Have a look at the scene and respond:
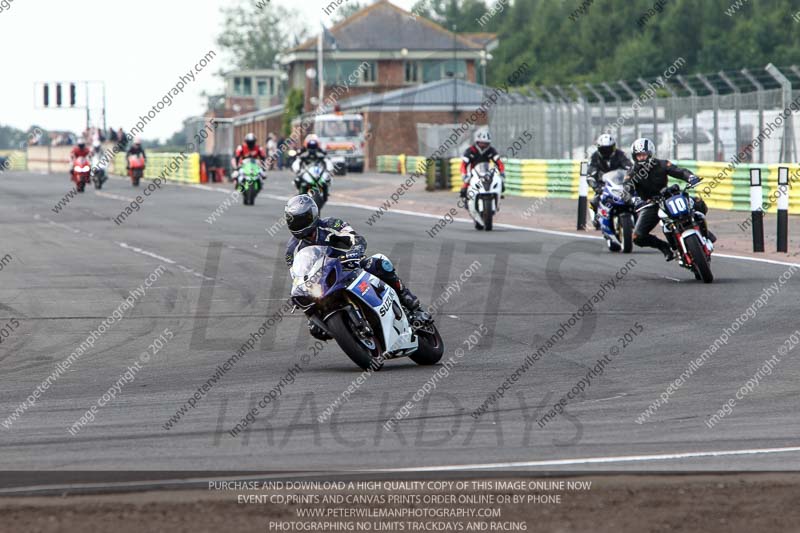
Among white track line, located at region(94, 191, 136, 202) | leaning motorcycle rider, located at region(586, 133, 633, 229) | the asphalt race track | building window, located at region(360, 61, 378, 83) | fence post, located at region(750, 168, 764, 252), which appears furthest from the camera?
building window, located at region(360, 61, 378, 83)

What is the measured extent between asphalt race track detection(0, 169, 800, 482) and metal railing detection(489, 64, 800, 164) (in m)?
8.19

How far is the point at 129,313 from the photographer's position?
1406 centimetres

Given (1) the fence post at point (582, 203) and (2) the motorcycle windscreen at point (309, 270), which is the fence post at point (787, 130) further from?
(2) the motorcycle windscreen at point (309, 270)

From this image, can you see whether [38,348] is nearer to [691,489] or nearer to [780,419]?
[780,419]

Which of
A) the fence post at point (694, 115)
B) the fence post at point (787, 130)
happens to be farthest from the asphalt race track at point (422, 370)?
the fence post at point (694, 115)

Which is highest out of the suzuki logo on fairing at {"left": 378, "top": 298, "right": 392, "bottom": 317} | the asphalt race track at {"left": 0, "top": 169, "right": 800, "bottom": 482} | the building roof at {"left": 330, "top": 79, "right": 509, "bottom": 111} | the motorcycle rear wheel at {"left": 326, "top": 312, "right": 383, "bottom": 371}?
the building roof at {"left": 330, "top": 79, "right": 509, "bottom": 111}

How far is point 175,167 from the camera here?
56469 mm

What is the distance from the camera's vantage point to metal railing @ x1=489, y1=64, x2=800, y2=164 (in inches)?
1077

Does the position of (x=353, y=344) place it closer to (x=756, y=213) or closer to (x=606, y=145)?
(x=606, y=145)

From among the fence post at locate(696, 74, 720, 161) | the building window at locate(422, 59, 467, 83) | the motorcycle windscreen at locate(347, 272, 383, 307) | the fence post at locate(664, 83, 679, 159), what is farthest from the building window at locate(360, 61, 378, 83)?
the motorcycle windscreen at locate(347, 272, 383, 307)

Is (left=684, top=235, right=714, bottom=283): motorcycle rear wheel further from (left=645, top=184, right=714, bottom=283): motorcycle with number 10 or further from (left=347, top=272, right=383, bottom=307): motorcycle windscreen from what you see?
(left=347, top=272, right=383, bottom=307): motorcycle windscreen

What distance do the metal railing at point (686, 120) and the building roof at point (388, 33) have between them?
55.3 metres

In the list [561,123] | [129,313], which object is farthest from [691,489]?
[561,123]

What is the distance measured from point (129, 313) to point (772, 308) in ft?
20.1
